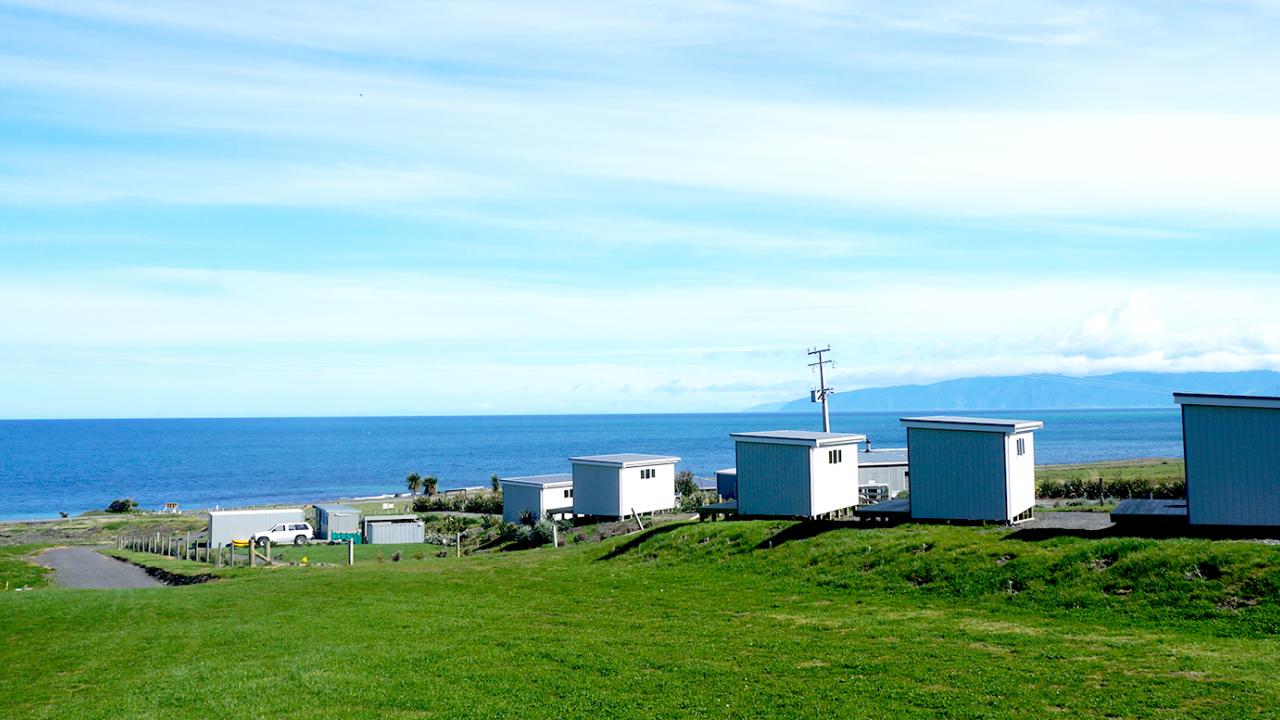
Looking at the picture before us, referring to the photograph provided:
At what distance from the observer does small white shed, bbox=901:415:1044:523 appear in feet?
95.6

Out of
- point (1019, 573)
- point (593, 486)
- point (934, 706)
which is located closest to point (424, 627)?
point (934, 706)

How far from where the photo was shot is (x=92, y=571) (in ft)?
139

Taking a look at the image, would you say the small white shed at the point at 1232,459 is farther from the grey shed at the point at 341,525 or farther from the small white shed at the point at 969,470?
the grey shed at the point at 341,525

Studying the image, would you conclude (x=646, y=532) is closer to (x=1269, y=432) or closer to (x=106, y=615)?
(x=106, y=615)

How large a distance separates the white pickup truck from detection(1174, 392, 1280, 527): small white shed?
50255 millimetres

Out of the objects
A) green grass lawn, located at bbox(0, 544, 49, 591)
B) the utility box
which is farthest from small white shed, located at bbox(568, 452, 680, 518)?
green grass lawn, located at bbox(0, 544, 49, 591)

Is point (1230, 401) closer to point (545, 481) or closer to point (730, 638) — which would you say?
point (730, 638)

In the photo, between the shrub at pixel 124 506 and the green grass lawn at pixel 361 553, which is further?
the shrub at pixel 124 506

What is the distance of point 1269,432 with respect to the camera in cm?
2381

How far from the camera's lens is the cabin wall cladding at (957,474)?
29.2 meters

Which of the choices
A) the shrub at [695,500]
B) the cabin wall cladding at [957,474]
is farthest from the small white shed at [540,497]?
the cabin wall cladding at [957,474]

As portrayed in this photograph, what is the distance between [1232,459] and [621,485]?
29735 mm

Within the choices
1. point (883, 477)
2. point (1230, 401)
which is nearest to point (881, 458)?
point (883, 477)

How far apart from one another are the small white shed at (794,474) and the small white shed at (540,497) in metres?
21.1
